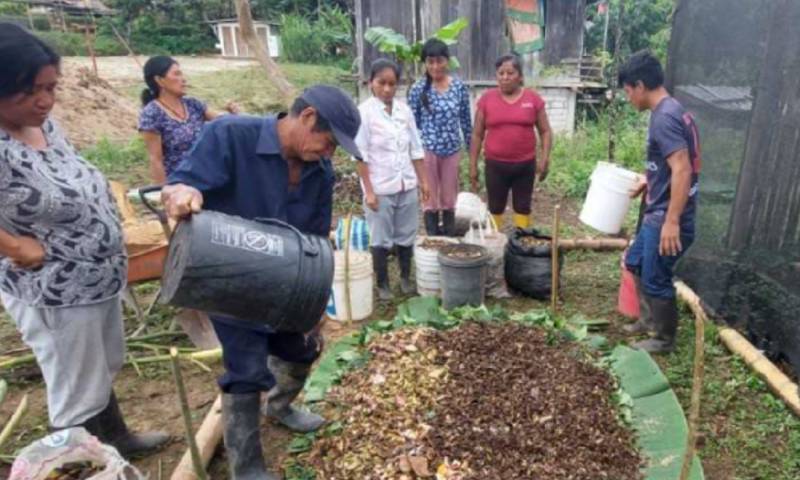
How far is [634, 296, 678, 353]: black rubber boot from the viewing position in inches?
143

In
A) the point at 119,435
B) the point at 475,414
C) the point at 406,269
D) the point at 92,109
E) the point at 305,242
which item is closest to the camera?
the point at 305,242

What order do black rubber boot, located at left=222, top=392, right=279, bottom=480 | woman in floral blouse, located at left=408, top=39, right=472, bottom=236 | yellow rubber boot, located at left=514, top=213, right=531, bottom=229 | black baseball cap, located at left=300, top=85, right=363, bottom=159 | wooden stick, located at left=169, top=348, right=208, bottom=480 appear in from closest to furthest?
wooden stick, located at left=169, top=348, right=208, bottom=480 → black baseball cap, located at left=300, top=85, right=363, bottom=159 → black rubber boot, located at left=222, top=392, right=279, bottom=480 → woman in floral blouse, located at left=408, top=39, right=472, bottom=236 → yellow rubber boot, located at left=514, top=213, right=531, bottom=229

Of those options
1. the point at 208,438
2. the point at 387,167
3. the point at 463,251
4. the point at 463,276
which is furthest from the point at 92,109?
the point at 208,438

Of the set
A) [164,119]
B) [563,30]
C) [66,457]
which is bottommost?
[66,457]

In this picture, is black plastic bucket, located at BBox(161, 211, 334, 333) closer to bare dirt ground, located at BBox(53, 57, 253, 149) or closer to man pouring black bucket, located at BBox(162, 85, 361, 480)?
man pouring black bucket, located at BBox(162, 85, 361, 480)

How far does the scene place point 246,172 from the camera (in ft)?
7.31

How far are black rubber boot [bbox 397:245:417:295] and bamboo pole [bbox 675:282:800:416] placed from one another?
86.1 inches

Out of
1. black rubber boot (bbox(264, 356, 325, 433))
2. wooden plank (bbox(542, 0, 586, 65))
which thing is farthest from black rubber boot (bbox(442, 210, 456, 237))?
wooden plank (bbox(542, 0, 586, 65))

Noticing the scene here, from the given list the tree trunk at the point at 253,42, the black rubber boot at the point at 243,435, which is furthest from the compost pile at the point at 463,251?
the tree trunk at the point at 253,42

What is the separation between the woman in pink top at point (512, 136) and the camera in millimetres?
4855

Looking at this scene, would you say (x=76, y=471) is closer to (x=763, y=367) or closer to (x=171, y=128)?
(x=171, y=128)

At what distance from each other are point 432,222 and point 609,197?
1.62 metres

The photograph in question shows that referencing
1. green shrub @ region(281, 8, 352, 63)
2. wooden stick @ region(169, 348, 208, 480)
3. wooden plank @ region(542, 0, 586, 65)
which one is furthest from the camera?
green shrub @ region(281, 8, 352, 63)

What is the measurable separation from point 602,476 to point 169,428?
7.52ft
